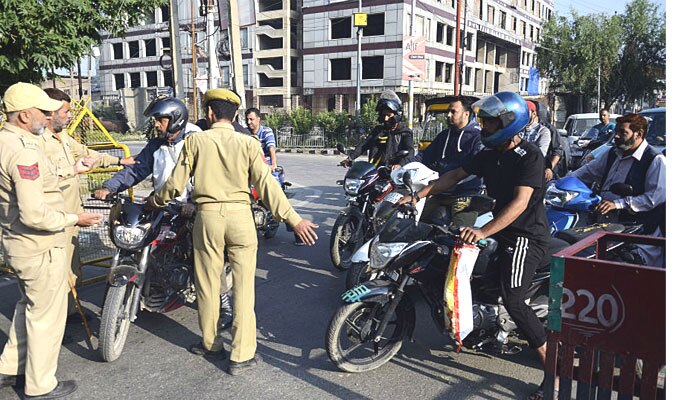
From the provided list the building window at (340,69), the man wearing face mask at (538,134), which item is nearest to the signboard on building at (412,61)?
the building window at (340,69)

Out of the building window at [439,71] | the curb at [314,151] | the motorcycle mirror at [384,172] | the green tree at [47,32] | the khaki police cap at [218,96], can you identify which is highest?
the building window at [439,71]

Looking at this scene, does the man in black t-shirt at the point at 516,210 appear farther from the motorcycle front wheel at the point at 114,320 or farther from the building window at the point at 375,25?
the building window at the point at 375,25

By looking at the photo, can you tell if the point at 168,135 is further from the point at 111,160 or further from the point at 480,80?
the point at 480,80

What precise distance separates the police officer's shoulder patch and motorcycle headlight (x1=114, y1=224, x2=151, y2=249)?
924 millimetres

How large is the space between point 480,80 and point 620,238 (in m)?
47.1

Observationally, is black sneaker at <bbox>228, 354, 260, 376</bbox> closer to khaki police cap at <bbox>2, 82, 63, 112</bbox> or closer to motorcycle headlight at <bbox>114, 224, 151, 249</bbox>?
motorcycle headlight at <bbox>114, 224, 151, 249</bbox>

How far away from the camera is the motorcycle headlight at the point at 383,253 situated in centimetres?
A: 351

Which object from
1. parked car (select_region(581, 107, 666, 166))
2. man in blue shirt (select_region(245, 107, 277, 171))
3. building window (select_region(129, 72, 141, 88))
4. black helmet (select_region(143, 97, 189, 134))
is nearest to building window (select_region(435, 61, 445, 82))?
building window (select_region(129, 72, 141, 88))

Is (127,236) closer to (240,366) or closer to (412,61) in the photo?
(240,366)

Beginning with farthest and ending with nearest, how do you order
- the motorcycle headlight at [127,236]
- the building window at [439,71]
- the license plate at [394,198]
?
the building window at [439,71], the license plate at [394,198], the motorcycle headlight at [127,236]

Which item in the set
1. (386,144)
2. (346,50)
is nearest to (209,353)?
(386,144)

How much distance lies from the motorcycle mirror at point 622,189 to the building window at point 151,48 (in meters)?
54.0

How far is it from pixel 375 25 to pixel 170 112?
1429 inches
